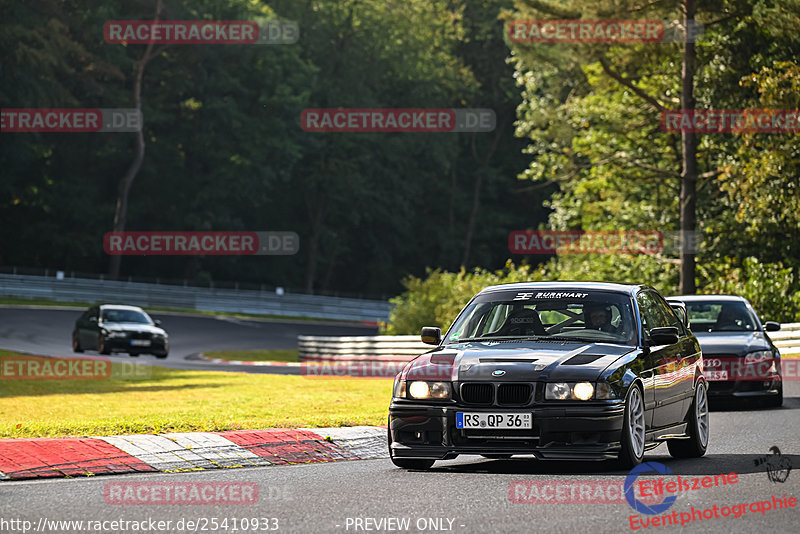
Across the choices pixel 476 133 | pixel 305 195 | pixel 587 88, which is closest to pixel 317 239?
pixel 305 195

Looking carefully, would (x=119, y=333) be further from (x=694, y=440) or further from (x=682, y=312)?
(x=694, y=440)

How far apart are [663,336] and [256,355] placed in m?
29.9

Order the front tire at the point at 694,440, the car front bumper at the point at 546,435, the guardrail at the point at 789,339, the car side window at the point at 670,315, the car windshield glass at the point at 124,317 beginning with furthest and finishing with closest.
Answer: the car windshield glass at the point at 124,317 → the guardrail at the point at 789,339 → the car side window at the point at 670,315 → the front tire at the point at 694,440 → the car front bumper at the point at 546,435

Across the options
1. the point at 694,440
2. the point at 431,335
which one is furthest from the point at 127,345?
the point at 694,440

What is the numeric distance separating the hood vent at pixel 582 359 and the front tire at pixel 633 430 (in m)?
0.37

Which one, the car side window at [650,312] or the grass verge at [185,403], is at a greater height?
the car side window at [650,312]

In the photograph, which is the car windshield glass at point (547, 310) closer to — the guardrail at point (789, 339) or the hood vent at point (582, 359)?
the hood vent at point (582, 359)

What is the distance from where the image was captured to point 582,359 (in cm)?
1020

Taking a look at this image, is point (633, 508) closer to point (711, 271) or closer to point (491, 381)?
point (491, 381)

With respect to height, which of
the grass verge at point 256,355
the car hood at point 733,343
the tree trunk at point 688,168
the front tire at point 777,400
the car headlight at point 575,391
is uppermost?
the tree trunk at point 688,168

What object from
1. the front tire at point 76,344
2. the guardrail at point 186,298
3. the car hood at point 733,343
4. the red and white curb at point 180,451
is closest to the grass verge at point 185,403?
the red and white curb at point 180,451

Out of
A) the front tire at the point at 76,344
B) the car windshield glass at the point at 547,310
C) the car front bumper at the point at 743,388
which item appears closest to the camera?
the car windshield glass at the point at 547,310

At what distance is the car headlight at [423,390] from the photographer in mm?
10134

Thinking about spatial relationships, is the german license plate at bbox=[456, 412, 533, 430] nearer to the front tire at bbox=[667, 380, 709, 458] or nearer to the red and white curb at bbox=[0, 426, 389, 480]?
the red and white curb at bbox=[0, 426, 389, 480]
